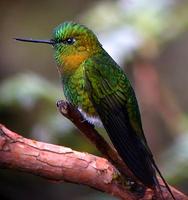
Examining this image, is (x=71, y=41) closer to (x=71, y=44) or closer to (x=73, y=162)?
(x=71, y=44)

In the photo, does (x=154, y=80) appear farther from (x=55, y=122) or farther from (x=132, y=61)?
(x=55, y=122)

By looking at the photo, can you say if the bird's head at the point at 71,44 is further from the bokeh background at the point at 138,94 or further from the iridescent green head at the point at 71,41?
the bokeh background at the point at 138,94

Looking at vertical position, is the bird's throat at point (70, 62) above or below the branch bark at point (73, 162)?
above

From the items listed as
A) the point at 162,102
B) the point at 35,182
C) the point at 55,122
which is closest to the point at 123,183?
the point at 55,122

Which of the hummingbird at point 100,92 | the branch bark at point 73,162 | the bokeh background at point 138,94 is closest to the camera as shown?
→ the branch bark at point 73,162

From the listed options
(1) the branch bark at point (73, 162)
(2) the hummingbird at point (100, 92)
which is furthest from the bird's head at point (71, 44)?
(1) the branch bark at point (73, 162)

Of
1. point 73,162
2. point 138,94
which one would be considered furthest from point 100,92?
point 138,94

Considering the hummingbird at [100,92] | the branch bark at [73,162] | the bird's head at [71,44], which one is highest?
the bird's head at [71,44]
